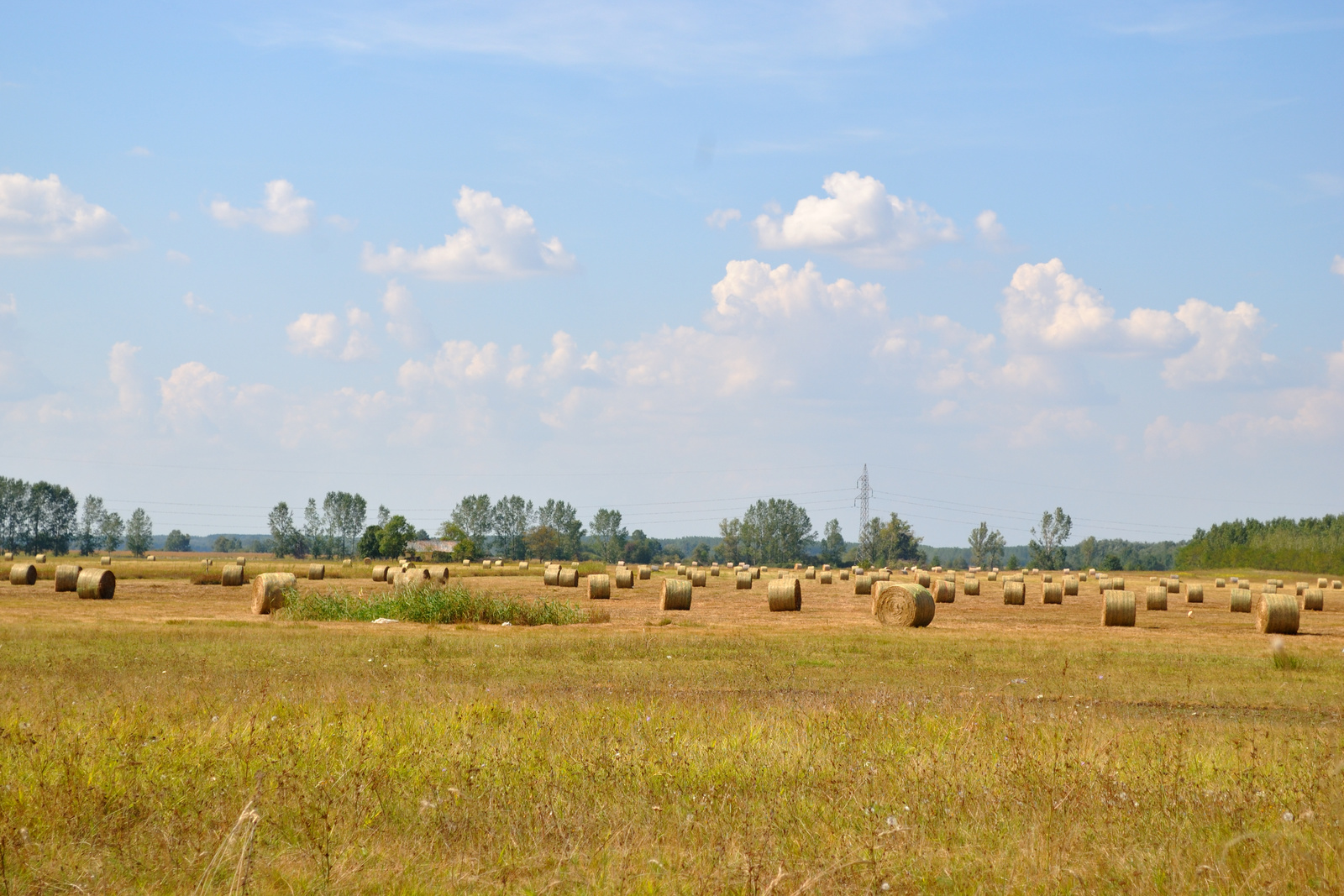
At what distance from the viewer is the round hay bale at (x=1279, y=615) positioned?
3459 cm

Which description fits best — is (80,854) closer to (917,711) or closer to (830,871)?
(830,871)

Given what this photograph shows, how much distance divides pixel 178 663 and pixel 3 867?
14892 millimetres

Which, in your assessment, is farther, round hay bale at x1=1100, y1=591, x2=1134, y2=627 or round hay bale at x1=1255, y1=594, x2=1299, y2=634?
round hay bale at x1=1100, y1=591, x2=1134, y2=627

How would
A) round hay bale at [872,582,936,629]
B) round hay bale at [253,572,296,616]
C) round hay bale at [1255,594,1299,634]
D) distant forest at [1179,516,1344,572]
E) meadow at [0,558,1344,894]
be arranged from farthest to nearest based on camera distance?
distant forest at [1179,516,1344,572] < round hay bale at [253,572,296,616] < round hay bale at [872,582,936,629] < round hay bale at [1255,594,1299,634] < meadow at [0,558,1344,894]

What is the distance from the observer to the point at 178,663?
799 inches

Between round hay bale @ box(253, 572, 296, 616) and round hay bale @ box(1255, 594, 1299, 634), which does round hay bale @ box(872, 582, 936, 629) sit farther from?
round hay bale @ box(253, 572, 296, 616)

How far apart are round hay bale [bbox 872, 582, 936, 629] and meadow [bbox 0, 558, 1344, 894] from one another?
16.0m

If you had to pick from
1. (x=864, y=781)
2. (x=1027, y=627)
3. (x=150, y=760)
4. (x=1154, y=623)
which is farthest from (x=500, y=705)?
(x=1154, y=623)

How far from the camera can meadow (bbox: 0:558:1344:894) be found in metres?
7.05

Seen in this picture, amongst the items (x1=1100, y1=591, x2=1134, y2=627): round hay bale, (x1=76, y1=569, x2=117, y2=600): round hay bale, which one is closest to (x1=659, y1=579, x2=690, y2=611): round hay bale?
(x1=1100, y1=591, x2=1134, y2=627): round hay bale

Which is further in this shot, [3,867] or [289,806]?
[289,806]

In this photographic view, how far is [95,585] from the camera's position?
4831cm

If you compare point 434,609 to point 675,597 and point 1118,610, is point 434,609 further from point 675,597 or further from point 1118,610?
point 1118,610

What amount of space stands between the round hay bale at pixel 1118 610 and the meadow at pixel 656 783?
58.6 ft
